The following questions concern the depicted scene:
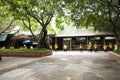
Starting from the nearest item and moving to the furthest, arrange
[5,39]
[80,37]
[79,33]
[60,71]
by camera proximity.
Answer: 1. [60,71]
2. [5,39]
3. [79,33]
4. [80,37]

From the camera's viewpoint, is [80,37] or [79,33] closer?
[79,33]

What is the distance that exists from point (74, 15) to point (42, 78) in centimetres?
1516

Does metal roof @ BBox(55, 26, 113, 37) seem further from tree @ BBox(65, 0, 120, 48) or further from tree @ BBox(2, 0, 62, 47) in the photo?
tree @ BBox(2, 0, 62, 47)

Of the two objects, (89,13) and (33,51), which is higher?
(89,13)

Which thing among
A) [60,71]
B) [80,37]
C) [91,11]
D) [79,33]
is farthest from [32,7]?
[80,37]

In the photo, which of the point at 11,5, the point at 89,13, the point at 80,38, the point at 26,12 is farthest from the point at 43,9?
the point at 80,38

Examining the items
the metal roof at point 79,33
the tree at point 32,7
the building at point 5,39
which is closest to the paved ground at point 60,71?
the tree at point 32,7

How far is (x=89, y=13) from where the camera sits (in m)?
23.7

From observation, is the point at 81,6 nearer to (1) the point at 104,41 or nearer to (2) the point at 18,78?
(2) the point at 18,78

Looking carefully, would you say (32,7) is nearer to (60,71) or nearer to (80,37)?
(60,71)

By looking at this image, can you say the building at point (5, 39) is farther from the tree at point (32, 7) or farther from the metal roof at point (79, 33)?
the tree at point (32, 7)

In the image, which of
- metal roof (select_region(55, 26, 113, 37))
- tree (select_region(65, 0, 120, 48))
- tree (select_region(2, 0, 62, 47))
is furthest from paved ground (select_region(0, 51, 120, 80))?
metal roof (select_region(55, 26, 113, 37))

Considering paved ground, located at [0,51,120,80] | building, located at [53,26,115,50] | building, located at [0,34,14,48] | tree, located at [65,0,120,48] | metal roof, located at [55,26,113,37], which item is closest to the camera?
paved ground, located at [0,51,120,80]

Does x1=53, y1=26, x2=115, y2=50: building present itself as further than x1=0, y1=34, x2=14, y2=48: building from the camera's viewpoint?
Yes
